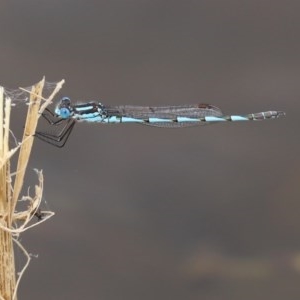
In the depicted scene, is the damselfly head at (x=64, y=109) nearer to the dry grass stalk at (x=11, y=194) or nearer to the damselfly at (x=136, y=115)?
the damselfly at (x=136, y=115)

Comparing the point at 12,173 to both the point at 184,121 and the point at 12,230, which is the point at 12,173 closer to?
the point at 12,230

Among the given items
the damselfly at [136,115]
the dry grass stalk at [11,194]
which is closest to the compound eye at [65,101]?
the damselfly at [136,115]

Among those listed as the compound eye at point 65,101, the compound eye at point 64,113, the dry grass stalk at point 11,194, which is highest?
the compound eye at point 65,101

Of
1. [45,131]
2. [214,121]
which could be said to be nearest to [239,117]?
[214,121]

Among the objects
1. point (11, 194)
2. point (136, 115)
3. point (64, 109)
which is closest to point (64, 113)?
point (64, 109)

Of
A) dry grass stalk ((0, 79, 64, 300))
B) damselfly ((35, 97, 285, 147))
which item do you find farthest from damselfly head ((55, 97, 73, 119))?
dry grass stalk ((0, 79, 64, 300))
